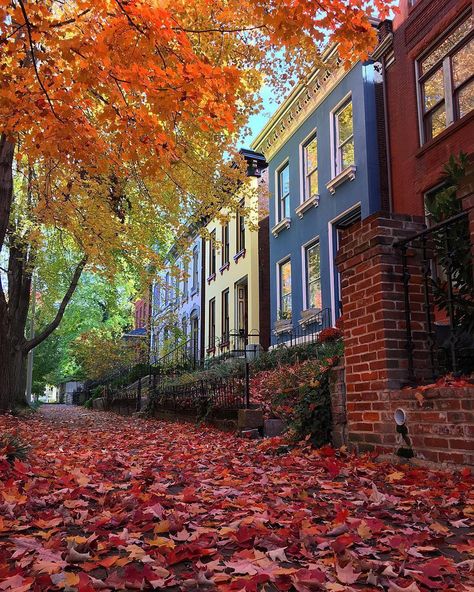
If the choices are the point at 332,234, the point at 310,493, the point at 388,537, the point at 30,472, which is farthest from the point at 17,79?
the point at 332,234

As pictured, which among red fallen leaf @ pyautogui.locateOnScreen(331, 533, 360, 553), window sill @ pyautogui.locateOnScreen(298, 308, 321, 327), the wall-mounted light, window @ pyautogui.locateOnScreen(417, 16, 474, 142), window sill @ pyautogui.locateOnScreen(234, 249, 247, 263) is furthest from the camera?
window sill @ pyautogui.locateOnScreen(234, 249, 247, 263)

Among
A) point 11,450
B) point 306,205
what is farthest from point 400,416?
point 306,205

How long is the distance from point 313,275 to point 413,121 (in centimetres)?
519

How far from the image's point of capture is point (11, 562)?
2305 mm

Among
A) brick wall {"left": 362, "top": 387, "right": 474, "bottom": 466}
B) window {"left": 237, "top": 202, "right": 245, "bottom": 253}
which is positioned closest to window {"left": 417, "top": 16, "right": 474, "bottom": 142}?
brick wall {"left": 362, "top": 387, "right": 474, "bottom": 466}

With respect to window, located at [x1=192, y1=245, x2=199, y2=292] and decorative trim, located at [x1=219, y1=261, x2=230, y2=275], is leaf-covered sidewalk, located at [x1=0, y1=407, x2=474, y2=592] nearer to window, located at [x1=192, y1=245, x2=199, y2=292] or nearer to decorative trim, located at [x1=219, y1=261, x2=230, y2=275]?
decorative trim, located at [x1=219, y1=261, x2=230, y2=275]

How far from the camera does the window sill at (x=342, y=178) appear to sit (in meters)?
13.3

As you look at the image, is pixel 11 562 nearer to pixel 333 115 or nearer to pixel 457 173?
pixel 457 173

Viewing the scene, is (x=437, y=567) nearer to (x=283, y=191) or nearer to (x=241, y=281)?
(x=283, y=191)

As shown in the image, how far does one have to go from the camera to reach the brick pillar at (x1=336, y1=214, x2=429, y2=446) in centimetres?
439

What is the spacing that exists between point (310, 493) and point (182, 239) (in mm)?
10505

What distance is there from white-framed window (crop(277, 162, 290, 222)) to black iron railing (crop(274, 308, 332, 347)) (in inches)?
152

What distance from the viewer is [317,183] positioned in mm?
15633

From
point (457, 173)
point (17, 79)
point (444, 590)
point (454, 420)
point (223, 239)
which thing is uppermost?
point (223, 239)
